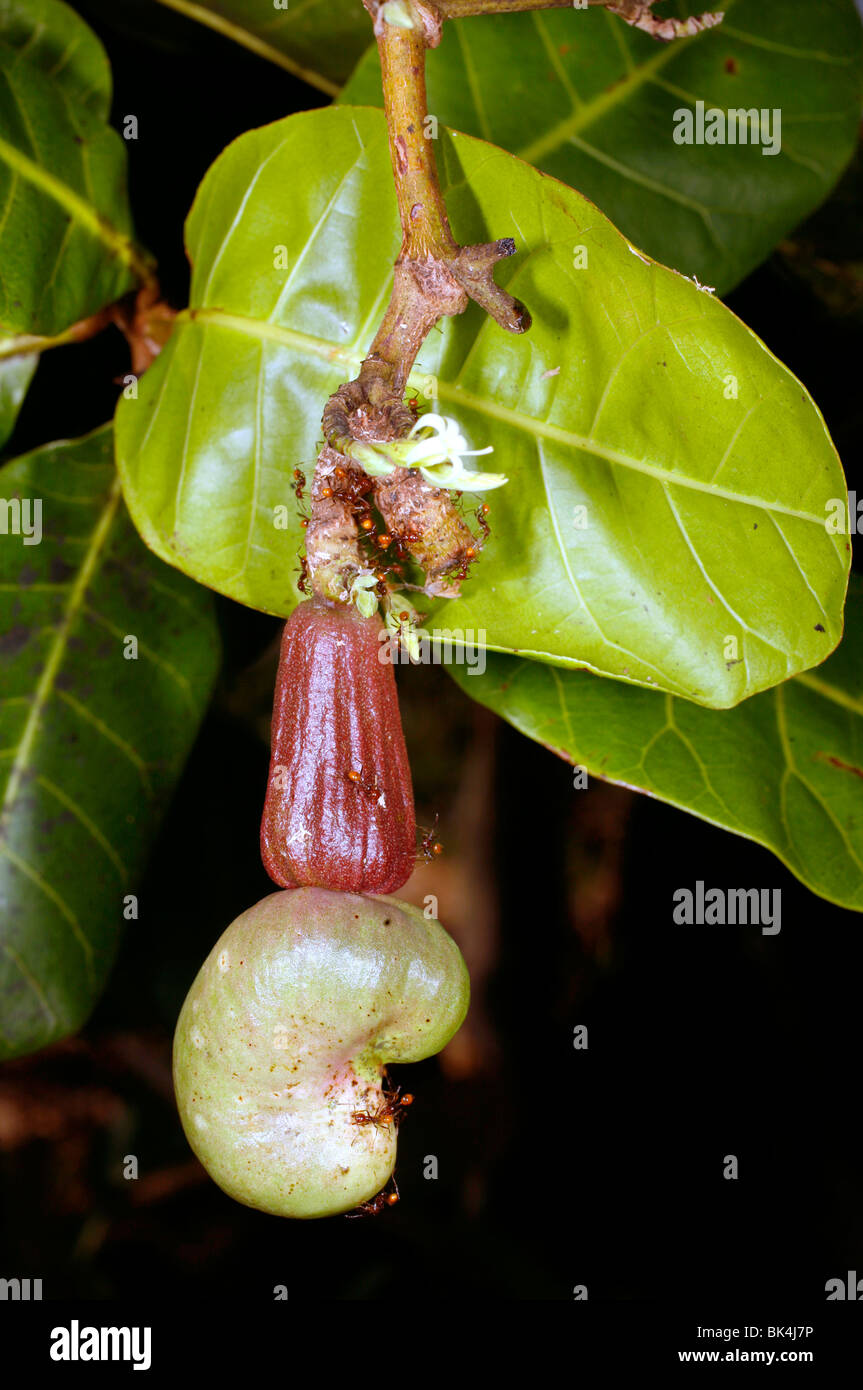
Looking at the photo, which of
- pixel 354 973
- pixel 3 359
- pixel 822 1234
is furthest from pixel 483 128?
pixel 822 1234

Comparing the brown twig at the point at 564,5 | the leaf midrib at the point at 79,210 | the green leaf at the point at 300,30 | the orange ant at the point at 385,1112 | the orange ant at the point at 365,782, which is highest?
the green leaf at the point at 300,30

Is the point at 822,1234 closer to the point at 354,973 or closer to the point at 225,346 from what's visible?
the point at 354,973

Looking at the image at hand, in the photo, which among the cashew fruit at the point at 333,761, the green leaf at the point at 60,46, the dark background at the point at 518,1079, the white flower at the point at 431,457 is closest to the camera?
the white flower at the point at 431,457

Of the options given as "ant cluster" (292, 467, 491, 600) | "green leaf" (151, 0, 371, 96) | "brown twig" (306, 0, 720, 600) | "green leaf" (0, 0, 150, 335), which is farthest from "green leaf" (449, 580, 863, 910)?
"green leaf" (151, 0, 371, 96)

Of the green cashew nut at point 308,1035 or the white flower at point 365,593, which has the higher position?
the white flower at point 365,593

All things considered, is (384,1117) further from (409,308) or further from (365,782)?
(409,308)

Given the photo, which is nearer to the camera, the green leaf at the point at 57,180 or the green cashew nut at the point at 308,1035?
the green cashew nut at the point at 308,1035

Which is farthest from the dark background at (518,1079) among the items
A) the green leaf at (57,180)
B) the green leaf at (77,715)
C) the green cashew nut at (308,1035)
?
the green cashew nut at (308,1035)

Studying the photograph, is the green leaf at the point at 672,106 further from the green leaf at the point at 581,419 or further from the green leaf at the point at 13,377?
the green leaf at the point at 13,377
